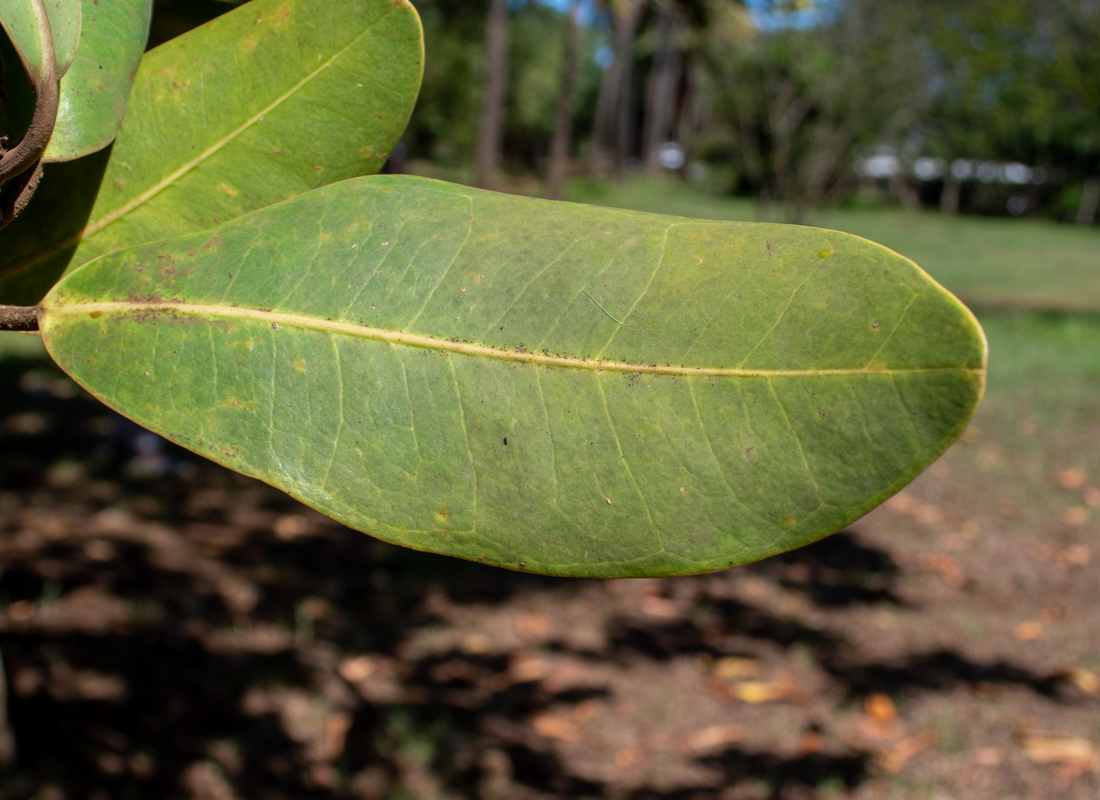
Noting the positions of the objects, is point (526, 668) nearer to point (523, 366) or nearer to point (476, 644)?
point (476, 644)

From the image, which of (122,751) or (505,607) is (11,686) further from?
(505,607)

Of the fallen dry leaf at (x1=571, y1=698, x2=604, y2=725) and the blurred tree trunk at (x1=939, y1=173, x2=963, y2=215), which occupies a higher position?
the blurred tree trunk at (x1=939, y1=173, x2=963, y2=215)

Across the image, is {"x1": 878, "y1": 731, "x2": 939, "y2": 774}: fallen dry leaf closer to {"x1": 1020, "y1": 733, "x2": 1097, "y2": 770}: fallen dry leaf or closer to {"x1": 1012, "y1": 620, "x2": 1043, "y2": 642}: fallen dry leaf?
{"x1": 1020, "y1": 733, "x2": 1097, "y2": 770}: fallen dry leaf

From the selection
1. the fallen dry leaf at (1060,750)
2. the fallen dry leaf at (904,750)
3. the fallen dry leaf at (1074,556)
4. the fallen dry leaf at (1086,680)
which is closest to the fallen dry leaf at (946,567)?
the fallen dry leaf at (1074,556)

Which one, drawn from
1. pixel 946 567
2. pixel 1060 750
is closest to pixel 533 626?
pixel 1060 750

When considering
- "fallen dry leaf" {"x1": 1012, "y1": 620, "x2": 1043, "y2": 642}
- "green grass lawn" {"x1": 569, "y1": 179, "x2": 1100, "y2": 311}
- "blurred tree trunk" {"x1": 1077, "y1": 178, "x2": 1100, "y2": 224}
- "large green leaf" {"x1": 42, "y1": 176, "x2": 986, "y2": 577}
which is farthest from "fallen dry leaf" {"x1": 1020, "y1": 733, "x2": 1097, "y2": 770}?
"blurred tree trunk" {"x1": 1077, "y1": 178, "x2": 1100, "y2": 224}

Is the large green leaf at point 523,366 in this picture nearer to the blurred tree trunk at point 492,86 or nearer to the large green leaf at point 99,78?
the large green leaf at point 99,78
